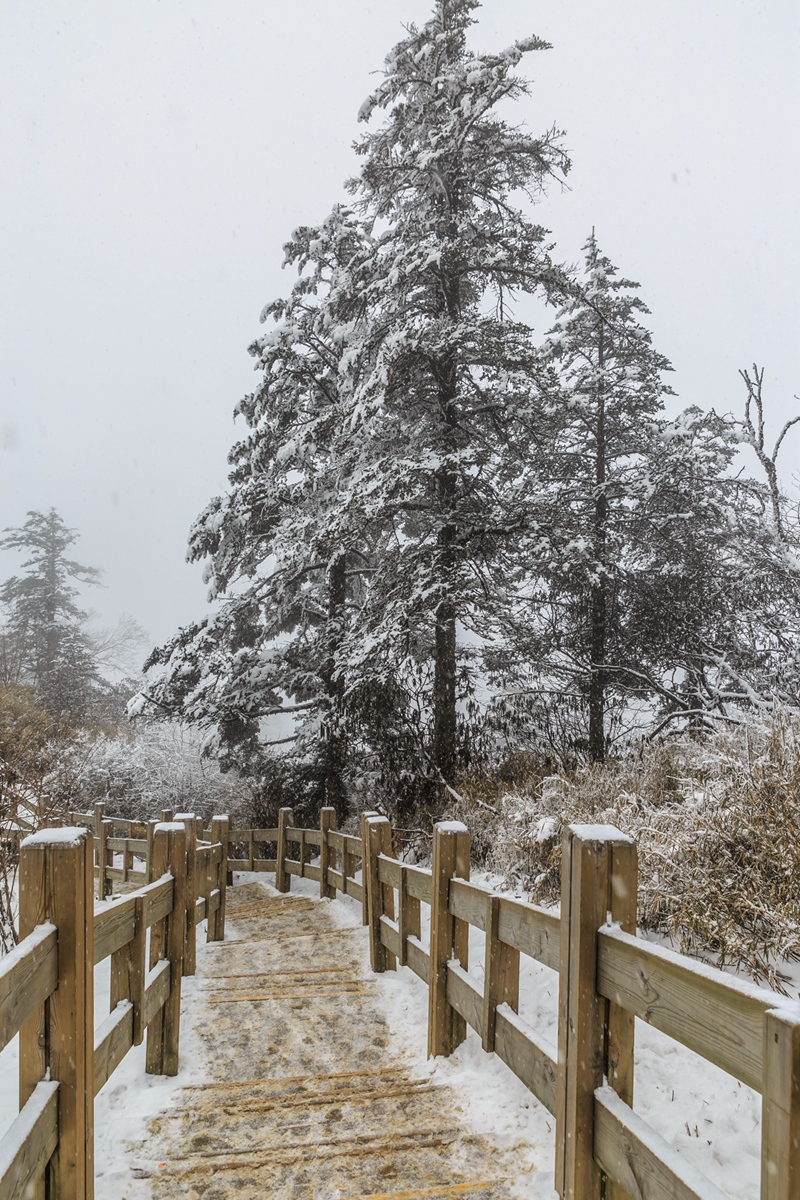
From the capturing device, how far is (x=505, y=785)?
9.11m

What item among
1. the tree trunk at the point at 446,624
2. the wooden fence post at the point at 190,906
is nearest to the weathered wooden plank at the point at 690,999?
the wooden fence post at the point at 190,906

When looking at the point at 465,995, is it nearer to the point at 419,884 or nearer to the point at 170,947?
the point at 419,884

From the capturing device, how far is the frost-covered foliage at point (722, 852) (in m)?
A: 3.83

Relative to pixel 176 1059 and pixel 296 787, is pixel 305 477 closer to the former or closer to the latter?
pixel 296 787

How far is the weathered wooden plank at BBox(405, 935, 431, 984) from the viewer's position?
15.8 feet

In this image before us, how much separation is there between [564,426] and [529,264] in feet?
9.92

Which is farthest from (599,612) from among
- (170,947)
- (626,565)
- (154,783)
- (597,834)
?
(154,783)

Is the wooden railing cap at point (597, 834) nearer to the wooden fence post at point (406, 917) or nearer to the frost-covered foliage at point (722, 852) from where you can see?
the frost-covered foliage at point (722, 852)

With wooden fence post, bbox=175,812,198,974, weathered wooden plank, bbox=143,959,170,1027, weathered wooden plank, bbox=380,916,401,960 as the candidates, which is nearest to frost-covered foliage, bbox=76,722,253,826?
wooden fence post, bbox=175,812,198,974

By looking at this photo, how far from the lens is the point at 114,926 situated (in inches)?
126

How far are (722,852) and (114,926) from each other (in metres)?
3.21

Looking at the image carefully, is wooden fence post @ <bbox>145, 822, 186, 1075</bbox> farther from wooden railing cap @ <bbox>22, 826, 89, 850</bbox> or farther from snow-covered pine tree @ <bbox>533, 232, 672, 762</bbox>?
snow-covered pine tree @ <bbox>533, 232, 672, 762</bbox>

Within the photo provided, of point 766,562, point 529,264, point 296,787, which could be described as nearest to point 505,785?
point 766,562

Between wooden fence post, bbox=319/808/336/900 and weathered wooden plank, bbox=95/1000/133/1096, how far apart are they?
239 inches
